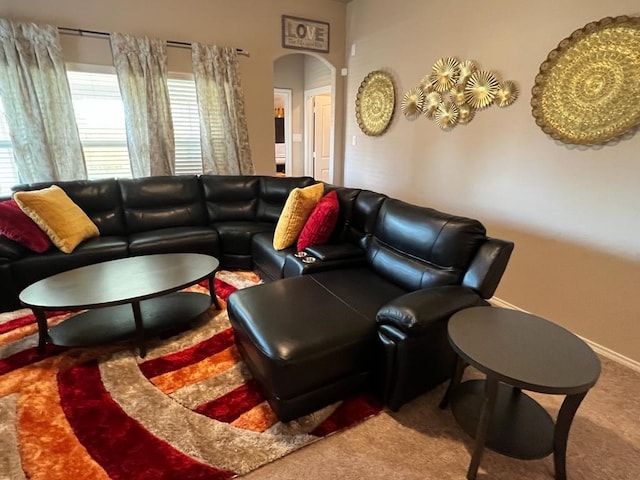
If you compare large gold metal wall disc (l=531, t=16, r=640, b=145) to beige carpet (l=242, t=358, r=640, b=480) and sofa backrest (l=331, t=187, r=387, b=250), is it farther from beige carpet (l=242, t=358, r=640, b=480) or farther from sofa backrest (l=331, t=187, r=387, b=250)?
beige carpet (l=242, t=358, r=640, b=480)

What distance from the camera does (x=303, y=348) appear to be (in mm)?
1605

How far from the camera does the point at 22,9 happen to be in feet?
11.0

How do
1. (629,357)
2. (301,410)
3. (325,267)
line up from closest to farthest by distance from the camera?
(301,410), (629,357), (325,267)

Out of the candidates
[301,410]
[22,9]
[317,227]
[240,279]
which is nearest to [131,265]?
[240,279]

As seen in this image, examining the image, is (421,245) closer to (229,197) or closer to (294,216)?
(294,216)

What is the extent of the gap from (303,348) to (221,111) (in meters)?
3.57

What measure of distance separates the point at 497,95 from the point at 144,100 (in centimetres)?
353

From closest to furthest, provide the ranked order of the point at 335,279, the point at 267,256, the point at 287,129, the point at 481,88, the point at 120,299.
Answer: the point at 120,299 → the point at 335,279 → the point at 481,88 → the point at 267,256 → the point at 287,129

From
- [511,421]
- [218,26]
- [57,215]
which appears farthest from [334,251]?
[218,26]

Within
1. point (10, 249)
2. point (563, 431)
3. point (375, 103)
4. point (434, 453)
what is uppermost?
point (375, 103)

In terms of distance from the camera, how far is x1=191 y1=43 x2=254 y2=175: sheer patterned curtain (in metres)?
4.11

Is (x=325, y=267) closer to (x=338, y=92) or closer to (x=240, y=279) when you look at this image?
(x=240, y=279)

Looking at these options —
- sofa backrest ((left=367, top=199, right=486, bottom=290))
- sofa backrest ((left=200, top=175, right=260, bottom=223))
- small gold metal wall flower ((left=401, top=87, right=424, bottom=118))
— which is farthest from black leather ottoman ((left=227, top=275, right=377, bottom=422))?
small gold metal wall flower ((left=401, top=87, right=424, bottom=118))

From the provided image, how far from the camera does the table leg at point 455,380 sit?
176cm
